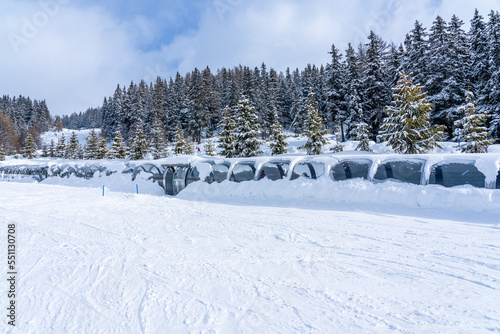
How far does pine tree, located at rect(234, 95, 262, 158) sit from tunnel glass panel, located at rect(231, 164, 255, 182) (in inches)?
465

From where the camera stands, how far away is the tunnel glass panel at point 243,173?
39.0 feet

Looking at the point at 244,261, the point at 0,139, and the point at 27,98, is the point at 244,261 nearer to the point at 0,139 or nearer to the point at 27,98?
the point at 0,139

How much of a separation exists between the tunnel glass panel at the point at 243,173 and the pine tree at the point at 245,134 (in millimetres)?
11820

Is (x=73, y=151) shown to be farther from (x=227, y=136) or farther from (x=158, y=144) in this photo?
(x=227, y=136)

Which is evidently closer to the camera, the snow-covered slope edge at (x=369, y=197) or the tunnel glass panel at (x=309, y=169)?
the snow-covered slope edge at (x=369, y=197)

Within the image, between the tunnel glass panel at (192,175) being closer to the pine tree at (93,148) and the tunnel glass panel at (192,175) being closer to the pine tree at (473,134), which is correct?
the pine tree at (473,134)

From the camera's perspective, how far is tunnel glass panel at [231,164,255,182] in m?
11.9

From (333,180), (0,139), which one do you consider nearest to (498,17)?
(333,180)

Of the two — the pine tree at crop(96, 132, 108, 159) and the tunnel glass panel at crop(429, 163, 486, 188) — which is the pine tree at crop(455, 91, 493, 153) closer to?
the tunnel glass panel at crop(429, 163, 486, 188)

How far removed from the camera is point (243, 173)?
12117 millimetres

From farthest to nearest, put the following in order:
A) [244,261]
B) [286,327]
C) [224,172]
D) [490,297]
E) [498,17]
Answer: [498,17] → [224,172] → [244,261] → [490,297] → [286,327]

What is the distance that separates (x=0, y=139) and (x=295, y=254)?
93.4 m

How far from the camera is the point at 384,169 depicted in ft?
30.5

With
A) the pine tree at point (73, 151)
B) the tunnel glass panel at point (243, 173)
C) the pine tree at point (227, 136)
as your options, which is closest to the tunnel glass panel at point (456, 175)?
the tunnel glass panel at point (243, 173)
